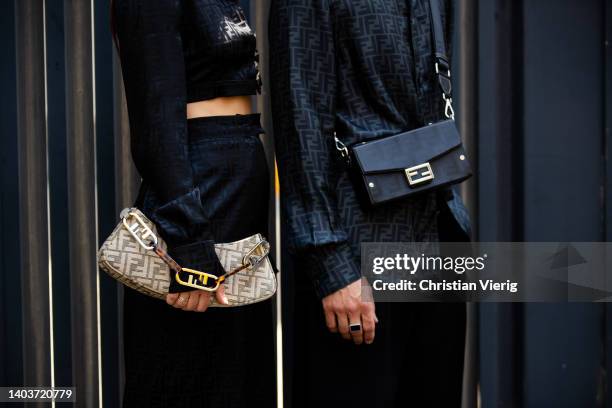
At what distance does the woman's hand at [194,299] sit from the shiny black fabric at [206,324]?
0.08 m

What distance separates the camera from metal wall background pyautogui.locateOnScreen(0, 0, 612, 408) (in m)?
2.19

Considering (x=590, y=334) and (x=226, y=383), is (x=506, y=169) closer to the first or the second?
(x=590, y=334)

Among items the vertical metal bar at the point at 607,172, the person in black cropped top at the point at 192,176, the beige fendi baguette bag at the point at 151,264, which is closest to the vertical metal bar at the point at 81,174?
the person in black cropped top at the point at 192,176

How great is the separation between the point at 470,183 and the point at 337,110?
3.50 ft

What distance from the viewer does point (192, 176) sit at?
49.8 inches

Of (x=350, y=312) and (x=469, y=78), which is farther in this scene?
(x=469, y=78)

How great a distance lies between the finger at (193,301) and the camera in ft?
4.05

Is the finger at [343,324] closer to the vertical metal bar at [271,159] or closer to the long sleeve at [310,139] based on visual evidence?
Answer: the long sleeve at [310,139]

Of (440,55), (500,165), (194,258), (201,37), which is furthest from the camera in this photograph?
(500,165)

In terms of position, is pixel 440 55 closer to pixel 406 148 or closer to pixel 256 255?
pixel 406 148

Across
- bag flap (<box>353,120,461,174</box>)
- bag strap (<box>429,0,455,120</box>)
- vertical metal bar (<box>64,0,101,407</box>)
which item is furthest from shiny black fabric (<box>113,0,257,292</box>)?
vertical metal bar (<box>64,0,101,407</box>)

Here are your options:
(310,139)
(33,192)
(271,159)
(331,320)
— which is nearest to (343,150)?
(310,139)

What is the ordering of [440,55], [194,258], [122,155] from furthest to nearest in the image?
[122,155]
[440,55]
[194,258]

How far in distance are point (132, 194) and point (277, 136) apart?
3.20ft
